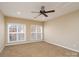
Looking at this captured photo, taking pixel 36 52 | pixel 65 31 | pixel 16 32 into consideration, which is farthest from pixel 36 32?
pixel 36 52

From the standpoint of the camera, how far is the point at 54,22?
6.41m

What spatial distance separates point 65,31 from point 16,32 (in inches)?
154

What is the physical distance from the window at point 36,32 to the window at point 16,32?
88 cm

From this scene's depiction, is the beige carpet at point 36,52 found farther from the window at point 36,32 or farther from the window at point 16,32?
the window at point 36,32

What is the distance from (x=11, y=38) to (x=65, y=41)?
4.18 metres

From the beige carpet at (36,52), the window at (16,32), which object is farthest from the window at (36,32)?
the beige carpet at (36,52)

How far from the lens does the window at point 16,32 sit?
6.30m

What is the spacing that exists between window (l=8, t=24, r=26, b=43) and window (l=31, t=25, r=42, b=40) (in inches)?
34.7

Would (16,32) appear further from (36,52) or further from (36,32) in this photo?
(36,52)

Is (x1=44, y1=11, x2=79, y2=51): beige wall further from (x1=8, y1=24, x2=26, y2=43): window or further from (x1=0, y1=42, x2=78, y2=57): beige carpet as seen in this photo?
(x1=8, y1=24, x2=26, y2=43): window

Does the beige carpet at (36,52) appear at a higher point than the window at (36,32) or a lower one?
lower

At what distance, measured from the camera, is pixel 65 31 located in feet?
17.2

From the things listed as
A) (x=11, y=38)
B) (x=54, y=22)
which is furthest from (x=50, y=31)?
(x=11, y=38)

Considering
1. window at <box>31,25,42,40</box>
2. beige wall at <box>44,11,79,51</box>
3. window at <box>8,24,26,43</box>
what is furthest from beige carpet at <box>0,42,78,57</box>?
window at <box>31,25,42,40</box>
